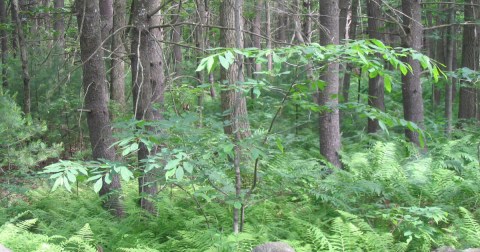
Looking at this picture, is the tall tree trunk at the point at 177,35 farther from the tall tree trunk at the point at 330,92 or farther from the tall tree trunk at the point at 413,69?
the tall tree trunk at the point at 413,69

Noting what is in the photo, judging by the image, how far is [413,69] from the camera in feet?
27.7

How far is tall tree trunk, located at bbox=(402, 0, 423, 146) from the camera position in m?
8.26

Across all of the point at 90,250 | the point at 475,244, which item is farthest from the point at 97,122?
the point at 475,244

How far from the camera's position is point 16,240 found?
14.1ft

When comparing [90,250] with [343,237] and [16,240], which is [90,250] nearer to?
[16,240]

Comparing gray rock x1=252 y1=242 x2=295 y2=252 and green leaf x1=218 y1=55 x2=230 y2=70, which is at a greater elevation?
green leaf x1=218 y1=55 x2=230 y2=70

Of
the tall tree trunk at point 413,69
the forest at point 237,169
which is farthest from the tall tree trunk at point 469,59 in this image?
the forest at point 237,169

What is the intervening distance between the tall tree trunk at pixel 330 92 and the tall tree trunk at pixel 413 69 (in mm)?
1620

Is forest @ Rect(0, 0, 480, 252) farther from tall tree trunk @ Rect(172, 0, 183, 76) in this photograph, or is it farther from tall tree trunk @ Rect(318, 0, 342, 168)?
tall tree trunk @ Rect(172, 0, 183, 76)

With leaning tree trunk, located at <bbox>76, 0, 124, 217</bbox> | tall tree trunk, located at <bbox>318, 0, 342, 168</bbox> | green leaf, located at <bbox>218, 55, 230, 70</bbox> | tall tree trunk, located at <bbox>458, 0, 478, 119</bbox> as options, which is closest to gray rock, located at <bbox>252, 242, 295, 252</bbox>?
green leaf, located at <bbox>218, 55, 230, 70</bbox>

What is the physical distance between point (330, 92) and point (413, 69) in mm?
2109

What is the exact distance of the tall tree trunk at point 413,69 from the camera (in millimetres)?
8258

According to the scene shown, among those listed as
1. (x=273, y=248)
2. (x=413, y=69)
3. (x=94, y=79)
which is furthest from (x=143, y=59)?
(x=413, y=69)

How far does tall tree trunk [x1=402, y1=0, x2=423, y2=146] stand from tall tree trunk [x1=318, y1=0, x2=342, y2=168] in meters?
1.62
